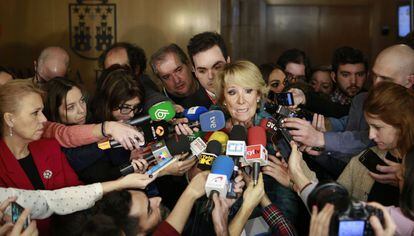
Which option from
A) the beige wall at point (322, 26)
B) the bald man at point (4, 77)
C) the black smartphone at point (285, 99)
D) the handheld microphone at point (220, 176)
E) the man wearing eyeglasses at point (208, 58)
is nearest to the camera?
the handheld microphone at point (220, 176)

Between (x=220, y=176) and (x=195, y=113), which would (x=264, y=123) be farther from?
(x=220, y=176)

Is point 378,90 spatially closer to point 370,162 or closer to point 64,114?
point 370,162

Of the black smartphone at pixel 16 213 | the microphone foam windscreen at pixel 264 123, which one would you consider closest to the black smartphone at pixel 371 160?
the microphone foam windscreen at pixel 264 123

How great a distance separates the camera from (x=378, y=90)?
7.24ft

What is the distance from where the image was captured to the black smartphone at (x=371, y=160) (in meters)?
2.27

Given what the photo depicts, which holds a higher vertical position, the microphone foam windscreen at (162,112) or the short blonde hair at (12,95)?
the short blonde hair at (12,95)

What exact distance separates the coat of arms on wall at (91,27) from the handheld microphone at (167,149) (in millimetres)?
3149

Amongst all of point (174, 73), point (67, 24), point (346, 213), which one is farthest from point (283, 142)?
point (67, 24)

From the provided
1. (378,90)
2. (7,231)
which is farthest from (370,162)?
(7,231)

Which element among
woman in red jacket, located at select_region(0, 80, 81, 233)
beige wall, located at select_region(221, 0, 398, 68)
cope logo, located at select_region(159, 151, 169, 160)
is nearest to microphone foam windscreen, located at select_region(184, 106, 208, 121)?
cope logo, located at select_region(159, 151, 169, 160)

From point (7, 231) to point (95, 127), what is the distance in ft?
2.53

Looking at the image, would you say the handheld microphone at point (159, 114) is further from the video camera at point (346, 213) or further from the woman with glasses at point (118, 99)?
the video camera at point (346, 213)

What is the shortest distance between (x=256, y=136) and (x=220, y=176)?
0.30 meters

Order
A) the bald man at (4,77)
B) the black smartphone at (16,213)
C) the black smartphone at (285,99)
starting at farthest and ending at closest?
the bald man at (4,77) → the black smartphone at (285,99) → the black smartphone at (16,213)
